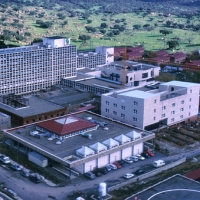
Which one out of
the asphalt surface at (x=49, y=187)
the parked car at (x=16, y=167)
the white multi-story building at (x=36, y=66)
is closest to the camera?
the asphalt surface at (x=49, y=187)

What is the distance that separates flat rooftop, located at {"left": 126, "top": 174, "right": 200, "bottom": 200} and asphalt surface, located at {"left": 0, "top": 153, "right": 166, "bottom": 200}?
5.69 ft

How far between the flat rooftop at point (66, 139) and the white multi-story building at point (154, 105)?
859mm

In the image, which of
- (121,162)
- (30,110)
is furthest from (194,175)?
(30,110)

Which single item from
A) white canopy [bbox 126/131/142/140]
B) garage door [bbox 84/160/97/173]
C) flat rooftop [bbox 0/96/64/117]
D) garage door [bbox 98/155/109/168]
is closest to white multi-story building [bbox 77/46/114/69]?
flat rooftop [bbox 0/96/64/117]

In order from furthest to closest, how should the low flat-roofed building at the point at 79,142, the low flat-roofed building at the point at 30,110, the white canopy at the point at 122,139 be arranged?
the low flat-roofed building at the point at 30,110
the white canopy at the point at 122,139
the low flat-roofed building at the point at 79,142

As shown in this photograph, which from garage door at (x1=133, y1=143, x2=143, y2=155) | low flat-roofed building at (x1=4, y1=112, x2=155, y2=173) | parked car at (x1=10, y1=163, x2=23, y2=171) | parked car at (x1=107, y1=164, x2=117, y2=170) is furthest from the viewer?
garage door at (x1=133, y1=143, x2=143, y2=155)

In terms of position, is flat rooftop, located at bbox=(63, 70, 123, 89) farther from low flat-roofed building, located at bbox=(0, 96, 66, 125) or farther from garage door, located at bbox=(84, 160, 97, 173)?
garage door, located at bbox=(84, 160, 97, 173)

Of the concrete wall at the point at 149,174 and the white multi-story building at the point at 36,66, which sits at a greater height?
the white multi-story building at the point at 36,66

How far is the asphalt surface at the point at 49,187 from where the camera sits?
11.9 metres

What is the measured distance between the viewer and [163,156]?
14719 mm

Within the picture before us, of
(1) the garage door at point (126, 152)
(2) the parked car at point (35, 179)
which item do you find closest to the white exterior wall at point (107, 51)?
(1) the garage door at point (126, 152)

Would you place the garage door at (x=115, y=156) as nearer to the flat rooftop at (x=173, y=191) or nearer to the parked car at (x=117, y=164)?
the parked car at (x=117, y=164)

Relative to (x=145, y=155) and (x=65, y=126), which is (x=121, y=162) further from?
(x=65, y=126)

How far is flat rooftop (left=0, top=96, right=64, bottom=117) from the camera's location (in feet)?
57.5
